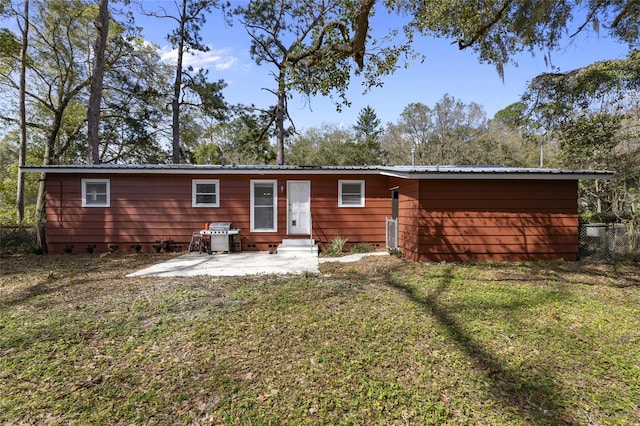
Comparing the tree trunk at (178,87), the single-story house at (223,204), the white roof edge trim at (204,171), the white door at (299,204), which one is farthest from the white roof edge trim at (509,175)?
the tree trunk at (178,87)

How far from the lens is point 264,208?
9000 mm

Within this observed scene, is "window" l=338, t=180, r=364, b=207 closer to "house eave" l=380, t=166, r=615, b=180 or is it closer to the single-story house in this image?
the single-story house

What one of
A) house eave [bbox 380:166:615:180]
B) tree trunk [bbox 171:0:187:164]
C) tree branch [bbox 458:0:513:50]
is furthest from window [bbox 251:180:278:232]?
tree trunk [bbox 171:0:187:164]

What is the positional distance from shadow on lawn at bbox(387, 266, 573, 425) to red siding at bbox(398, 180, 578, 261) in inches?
146

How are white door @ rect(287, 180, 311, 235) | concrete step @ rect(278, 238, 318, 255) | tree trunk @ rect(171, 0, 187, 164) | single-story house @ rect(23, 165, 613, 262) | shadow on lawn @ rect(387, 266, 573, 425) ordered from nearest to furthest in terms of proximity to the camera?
shadow on lawn @ rect(387, 266, 573, 425), concrete step @ rect(278, 238, 318, 255), single-story house @ rect(23, 165, 613, 262), white door @ rect(287, 180, 311, 235), tree trunk @ rect(171, 0, 187, 164)

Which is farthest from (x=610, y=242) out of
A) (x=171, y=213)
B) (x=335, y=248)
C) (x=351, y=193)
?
(x=171, y=213)

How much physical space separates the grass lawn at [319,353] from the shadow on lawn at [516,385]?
0.01 m

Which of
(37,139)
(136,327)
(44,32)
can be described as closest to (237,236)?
(136,327)

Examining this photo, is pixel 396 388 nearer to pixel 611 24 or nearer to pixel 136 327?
pixel 136 327

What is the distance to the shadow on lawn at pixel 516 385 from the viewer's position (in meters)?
2.21

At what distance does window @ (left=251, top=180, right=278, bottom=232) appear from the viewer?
8.98m

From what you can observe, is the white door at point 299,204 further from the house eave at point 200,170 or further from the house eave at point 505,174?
the house eave at point 505,174

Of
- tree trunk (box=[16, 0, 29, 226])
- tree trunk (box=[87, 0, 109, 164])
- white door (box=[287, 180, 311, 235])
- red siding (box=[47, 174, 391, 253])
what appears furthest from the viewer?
tree trunk (box=[16, 0, 29, 226])

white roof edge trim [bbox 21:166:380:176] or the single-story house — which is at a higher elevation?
white roof edge trim [bbox 21:166:380:176]
